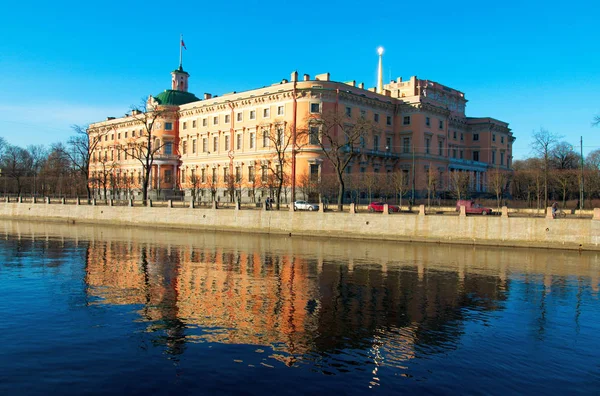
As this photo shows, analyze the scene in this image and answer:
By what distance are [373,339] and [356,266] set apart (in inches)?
547

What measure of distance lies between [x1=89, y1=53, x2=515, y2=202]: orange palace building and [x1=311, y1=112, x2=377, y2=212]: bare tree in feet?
7.54

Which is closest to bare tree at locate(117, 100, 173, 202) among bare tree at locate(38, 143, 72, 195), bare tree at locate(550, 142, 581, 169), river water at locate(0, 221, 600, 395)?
bare tree at locate(38, 143, 72, 195)

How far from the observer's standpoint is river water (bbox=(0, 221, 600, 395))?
35.6ft

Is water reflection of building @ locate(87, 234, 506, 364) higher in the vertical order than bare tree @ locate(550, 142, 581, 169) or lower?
lower

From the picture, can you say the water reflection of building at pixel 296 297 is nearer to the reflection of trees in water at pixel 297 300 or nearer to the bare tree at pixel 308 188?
the reflection of trees in water at pixel 297 300

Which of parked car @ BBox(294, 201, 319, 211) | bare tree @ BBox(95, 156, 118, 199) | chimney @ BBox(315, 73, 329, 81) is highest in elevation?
chimney @ BBox(315, 73, 329, 81)

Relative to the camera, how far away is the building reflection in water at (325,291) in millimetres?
13625

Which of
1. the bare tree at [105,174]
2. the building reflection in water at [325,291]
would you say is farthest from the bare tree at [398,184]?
the bare tree at [105,174]

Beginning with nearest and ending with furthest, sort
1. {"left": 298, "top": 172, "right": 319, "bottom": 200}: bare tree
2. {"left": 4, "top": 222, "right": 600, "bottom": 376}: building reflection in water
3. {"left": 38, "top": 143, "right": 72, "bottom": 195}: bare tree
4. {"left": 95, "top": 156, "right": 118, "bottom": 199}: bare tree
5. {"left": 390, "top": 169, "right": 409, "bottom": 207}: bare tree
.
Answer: {"left": 4, "top": 222, "right": 600, "bottom": 376}: building reflection in water, {"left": 390, "top": 169, "right": 409, "bottom": 207}: bare tree, {"left": 298, "top": 172, "right": 319, "bottom": 200}: bare tree, {"left": 95, "top": 156, "right": 118, "bottom": 199}: bare tree, {"left": 38, "top": 143, "right": 72, "bottom": 195}: bare tree

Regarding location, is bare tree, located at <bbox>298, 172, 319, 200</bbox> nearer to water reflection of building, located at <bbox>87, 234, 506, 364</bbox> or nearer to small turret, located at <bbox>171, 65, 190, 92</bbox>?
water reflection of building, located at <bbox>87, 234, 506, 364</bbox>

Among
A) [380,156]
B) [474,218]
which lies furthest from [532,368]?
[380,156]

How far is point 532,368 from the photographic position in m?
11.8

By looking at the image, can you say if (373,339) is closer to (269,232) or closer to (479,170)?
(269,232)

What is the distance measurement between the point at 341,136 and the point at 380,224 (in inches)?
1226
